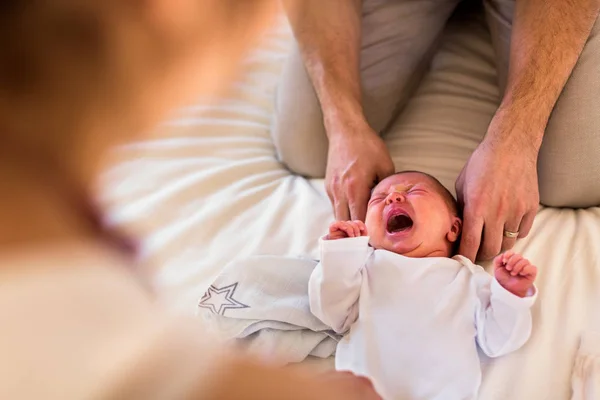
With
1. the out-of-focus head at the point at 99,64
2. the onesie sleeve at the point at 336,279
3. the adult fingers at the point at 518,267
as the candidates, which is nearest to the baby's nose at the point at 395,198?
the onesie sleeve at the point at 336,279

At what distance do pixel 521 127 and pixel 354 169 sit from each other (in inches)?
11.6

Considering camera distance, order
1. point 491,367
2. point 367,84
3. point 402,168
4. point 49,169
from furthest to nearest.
→ point 367,84 → point 402,168 → point 491,367 → point 49,169

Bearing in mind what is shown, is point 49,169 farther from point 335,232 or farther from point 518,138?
point 518,138

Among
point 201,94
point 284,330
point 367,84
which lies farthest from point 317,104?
point 201,94

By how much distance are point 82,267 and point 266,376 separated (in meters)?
0.13

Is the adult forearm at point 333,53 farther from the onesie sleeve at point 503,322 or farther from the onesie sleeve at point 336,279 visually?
the onesie sleeve at point 503,322

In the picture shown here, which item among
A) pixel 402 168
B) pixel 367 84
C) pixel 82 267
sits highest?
pixel 82 267

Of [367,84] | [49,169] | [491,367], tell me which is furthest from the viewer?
[367,84]

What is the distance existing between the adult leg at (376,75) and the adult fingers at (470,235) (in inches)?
15.3

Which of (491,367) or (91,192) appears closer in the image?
(91,192)

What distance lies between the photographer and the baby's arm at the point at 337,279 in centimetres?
93

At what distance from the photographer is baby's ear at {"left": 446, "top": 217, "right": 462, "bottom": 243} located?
3.35 ft

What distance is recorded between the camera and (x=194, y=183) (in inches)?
50.6

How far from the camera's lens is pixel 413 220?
996mm
